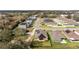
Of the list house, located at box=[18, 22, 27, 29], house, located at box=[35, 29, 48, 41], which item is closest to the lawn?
house, located at box=[35, 29, 48, 41]

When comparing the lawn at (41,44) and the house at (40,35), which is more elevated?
the house at (40,35)

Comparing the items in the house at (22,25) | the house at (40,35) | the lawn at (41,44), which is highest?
the house at (22,25)

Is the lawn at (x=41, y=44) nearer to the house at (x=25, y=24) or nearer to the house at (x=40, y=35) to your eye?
the house at (x=40, y=35)

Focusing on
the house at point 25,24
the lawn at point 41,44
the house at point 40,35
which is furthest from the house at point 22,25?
the lawn at point 41,44

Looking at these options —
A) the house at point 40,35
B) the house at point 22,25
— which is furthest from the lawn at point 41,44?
the house at point 22,25

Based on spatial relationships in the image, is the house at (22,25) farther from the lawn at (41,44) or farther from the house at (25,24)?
the lawn at (41,44)

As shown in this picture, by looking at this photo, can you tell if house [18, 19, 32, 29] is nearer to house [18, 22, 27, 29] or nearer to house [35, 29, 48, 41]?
house [18, 22, 27, 29]

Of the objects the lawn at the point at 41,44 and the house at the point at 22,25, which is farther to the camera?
the house at the point at 22,25
